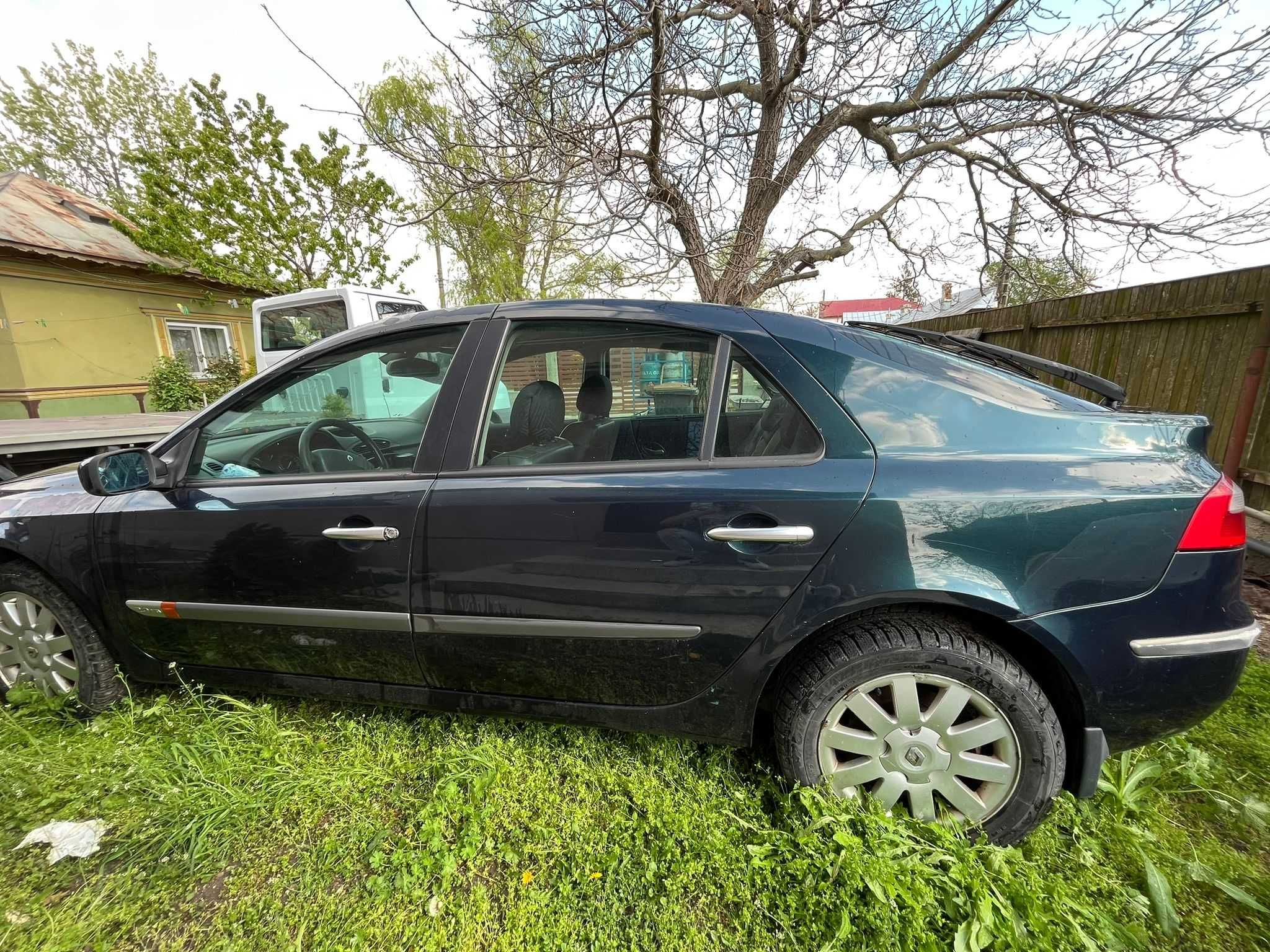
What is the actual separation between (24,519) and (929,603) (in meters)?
3.28

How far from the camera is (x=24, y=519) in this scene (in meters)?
1.99

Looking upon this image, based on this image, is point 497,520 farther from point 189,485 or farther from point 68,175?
point 68,175

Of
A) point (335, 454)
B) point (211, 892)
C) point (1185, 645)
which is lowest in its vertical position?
point (211, 892)

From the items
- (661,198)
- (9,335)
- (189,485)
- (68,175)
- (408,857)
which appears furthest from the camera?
(68,175)

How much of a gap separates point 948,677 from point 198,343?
52.3 feet

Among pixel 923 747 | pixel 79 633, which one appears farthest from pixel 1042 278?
pixel 79 633

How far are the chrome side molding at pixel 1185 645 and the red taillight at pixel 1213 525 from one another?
239mm

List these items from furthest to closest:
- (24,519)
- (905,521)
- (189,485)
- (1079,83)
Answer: (1079,83) → (24,519) → (189,485) → (905,521)

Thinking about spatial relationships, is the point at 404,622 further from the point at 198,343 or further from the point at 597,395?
the point at 198,343

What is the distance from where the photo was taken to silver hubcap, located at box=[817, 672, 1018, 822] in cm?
144

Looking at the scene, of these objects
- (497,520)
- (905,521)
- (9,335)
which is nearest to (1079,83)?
(905,521)

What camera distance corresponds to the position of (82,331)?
388 inches

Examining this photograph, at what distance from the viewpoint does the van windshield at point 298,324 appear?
6941 millimetres

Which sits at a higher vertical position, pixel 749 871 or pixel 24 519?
pixel 24 519
